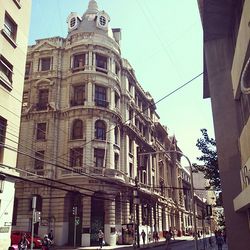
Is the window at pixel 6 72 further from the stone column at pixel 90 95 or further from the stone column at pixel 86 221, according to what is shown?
the stone column at pixel 86 221

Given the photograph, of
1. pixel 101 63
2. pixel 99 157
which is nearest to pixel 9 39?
pixel 99 157

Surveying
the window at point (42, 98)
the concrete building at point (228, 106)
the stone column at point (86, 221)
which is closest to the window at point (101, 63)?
the window at point (42, 98)

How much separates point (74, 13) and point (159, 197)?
3071cm

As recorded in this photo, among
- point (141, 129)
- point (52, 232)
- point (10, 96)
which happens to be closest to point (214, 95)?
point (10, 96)

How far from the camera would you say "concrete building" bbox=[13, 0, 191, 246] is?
115 ft

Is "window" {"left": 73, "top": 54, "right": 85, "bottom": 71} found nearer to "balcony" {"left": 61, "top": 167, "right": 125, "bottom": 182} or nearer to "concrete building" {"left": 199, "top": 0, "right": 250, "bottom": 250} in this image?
"balcony" {"left": 61, "top": 167, "right": 125, "bottom": 182}

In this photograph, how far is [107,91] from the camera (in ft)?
131

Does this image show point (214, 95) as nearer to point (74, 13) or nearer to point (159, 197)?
point (74, 13)

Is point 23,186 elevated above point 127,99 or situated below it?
below

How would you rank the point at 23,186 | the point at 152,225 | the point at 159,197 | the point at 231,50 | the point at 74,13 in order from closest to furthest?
the point at 231,50 → the point at 23,186 → the point at 74,13 → the point at 152,225 → the point at 159,197

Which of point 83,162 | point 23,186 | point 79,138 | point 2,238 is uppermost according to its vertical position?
point 79,138

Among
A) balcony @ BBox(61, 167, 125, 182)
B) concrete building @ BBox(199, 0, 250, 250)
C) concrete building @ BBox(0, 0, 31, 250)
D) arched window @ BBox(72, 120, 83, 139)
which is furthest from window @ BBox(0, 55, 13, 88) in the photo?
arched window @ BBox(72, 120, 83, 139)

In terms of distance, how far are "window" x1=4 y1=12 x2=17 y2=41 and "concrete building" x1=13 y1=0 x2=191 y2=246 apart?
15751mm

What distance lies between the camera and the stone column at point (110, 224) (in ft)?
115
